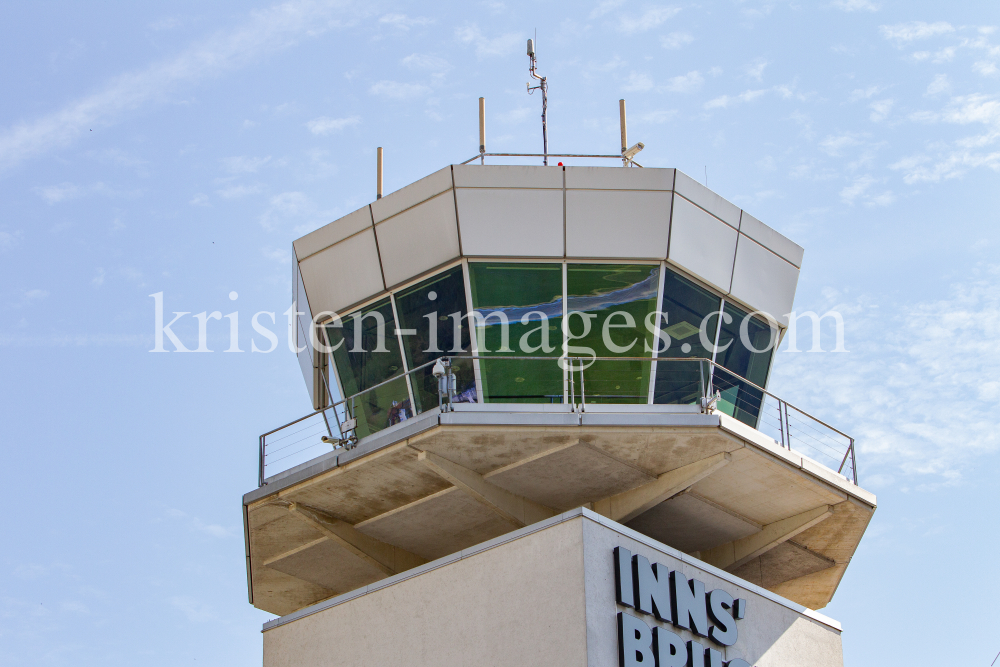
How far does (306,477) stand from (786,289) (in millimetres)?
8890

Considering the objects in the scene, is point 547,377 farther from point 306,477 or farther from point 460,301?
point 306,477

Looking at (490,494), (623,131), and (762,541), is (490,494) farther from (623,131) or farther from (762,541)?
(623,131)

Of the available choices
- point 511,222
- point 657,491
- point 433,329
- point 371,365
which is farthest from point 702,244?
point 371,365

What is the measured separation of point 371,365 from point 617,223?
16.0 feet

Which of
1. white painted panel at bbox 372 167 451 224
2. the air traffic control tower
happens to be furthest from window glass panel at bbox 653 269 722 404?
white painted panel at bbox 372 167 451 224

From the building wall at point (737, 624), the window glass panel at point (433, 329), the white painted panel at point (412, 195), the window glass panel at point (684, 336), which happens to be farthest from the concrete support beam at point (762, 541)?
the white painted panel at point (412, 195)

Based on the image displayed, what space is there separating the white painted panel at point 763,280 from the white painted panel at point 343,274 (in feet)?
Answer: 20.1

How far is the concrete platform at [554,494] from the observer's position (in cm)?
1953

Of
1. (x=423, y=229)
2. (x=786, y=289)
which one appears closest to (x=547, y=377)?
(x=423, y=229)

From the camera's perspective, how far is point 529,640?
1819 centimetres

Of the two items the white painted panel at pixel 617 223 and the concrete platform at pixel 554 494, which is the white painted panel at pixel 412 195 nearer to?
the white painted panel at pixel 617 223

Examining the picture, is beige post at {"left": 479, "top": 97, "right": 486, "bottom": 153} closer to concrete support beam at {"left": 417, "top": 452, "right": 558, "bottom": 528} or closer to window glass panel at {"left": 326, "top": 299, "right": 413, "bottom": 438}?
window glass panel at {"left": 326, "top": 299, "right": 413, "bottom": 438}

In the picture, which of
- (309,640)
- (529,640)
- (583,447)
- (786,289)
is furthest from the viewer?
(786,289)

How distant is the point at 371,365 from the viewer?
2189cm
